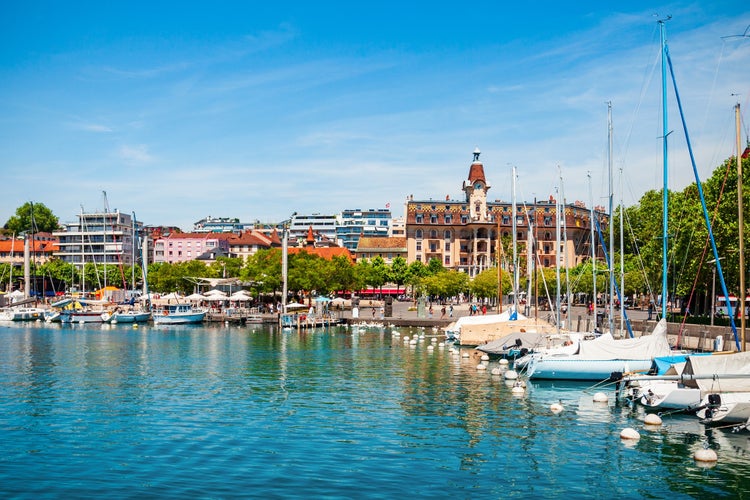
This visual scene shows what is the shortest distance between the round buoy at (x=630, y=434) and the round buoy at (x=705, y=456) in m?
3.24

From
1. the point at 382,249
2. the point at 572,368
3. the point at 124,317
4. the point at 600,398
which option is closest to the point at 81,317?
the point at 124,317

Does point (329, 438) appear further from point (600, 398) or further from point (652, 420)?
point (600, 398)

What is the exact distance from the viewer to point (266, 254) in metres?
124

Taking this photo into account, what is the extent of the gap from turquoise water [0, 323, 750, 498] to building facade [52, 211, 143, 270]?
137108 mm

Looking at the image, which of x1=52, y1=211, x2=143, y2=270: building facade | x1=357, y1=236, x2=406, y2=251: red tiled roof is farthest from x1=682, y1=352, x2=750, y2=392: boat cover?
x1=52, y1=211, x2=143, y2=270: building facade

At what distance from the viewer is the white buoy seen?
85.8ft

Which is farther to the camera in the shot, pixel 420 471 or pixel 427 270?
pixel 427 270

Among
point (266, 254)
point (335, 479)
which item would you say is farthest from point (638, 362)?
point (266, 254)

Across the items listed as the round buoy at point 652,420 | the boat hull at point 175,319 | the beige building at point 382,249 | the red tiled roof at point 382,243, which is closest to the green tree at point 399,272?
the beige building at point 382,249

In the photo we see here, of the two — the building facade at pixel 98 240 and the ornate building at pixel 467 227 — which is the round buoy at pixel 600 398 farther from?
the building facade at pixel 98 240

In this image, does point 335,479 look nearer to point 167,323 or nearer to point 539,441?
point 539,441

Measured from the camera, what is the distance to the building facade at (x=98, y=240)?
184 m

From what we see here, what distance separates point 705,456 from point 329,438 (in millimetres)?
13745

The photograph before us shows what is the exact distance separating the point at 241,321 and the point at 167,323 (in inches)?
378
